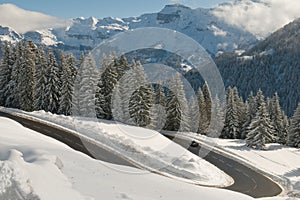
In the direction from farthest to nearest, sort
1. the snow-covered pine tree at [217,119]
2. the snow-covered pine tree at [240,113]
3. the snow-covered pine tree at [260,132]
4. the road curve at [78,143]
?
1. the snow-covered pine tree at [240,113]
2. the snow-covered pine tree at [217,119]
3. the snow-covered pine tree at [260,132]
4. the road curve at [78,143]

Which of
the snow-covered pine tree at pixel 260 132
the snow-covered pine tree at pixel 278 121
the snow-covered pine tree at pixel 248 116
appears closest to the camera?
the snow-covered pine tree at pixel 260 132

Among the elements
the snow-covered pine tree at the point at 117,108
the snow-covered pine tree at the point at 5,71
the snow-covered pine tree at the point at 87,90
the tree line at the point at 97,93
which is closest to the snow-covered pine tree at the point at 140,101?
the tree line at the point at 97,93

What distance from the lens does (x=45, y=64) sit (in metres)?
53.8

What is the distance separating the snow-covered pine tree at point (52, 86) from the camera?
53.4m

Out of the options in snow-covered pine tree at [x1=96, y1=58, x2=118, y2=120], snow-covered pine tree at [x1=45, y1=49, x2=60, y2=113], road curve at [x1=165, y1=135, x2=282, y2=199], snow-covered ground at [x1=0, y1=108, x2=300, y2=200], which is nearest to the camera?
snow-covered ground at [x1=0, y1=108, x2=300, y2=200]

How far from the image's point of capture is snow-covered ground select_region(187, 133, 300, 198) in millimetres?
39944

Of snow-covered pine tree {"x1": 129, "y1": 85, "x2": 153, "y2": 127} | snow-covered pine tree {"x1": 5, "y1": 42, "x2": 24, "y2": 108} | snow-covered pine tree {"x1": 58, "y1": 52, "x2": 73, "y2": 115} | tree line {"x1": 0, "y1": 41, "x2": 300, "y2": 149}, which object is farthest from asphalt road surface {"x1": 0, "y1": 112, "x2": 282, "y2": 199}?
snow-covered pine tree {"x1": 5, "y1": 42, "x2": 24, "y2": 108}

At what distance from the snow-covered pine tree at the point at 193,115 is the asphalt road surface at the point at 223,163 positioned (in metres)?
18.6

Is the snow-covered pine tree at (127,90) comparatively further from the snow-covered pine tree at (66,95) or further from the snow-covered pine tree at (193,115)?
the snow-covered pine tree at (193,115)

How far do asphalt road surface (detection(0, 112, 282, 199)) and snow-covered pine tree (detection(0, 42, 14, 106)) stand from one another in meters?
14.0

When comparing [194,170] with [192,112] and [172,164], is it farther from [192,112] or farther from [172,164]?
[192,112]

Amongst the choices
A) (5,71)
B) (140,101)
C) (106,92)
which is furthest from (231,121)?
(5,71)

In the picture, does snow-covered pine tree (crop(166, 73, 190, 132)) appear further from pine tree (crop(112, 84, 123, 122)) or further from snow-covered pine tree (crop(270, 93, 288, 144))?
snow-covered pine tree (crop(270, 93, 288, 144))

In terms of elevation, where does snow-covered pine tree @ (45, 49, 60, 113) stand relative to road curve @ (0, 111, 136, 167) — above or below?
above
